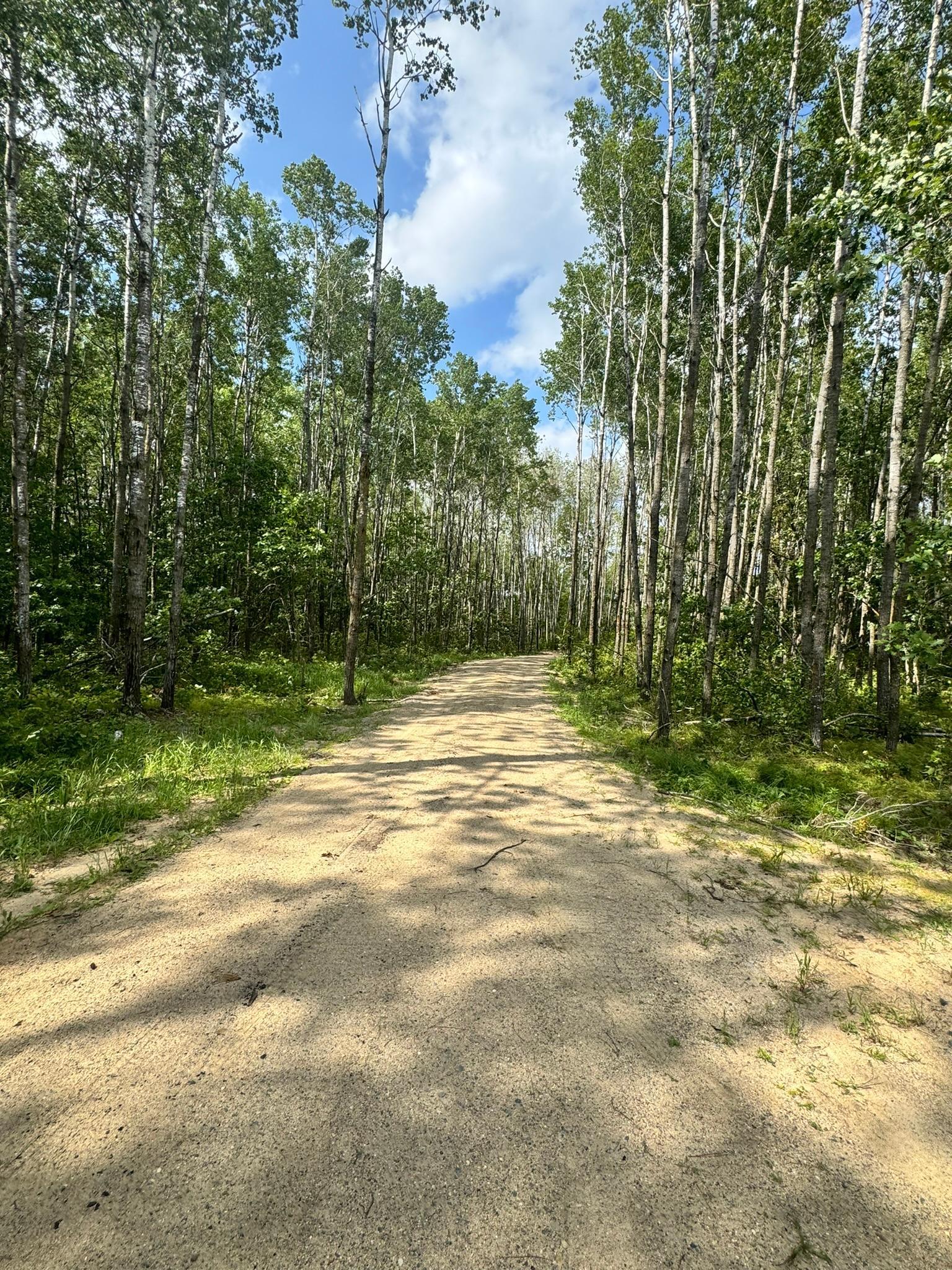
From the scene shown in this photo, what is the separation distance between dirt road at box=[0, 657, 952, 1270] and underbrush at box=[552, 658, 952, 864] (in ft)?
6.67

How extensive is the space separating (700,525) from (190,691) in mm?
15657

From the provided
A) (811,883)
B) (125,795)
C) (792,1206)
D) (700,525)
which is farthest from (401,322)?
(792,1206)

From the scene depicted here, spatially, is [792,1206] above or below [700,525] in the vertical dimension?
below

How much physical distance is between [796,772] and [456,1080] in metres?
5.98

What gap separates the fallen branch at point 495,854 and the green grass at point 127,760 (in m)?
2.46

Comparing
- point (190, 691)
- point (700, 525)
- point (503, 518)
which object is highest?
point (503, 518)

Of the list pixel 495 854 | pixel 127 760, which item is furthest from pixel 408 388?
pixel 495 854

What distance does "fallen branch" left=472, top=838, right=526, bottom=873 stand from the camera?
397 cm

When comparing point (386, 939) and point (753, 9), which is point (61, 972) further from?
point (753, 9)

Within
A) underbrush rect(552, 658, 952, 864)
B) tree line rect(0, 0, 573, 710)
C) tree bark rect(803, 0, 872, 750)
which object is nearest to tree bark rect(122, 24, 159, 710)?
tree line rect(0, 0, 573, 710)

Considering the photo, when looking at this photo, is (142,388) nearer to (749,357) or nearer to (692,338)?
(692,338)

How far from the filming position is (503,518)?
4628 cm

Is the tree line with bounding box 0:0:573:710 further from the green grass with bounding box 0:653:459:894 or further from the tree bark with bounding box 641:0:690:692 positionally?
the tree bark with bounding box 641:0:690:692

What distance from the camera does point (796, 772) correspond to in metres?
6.46
